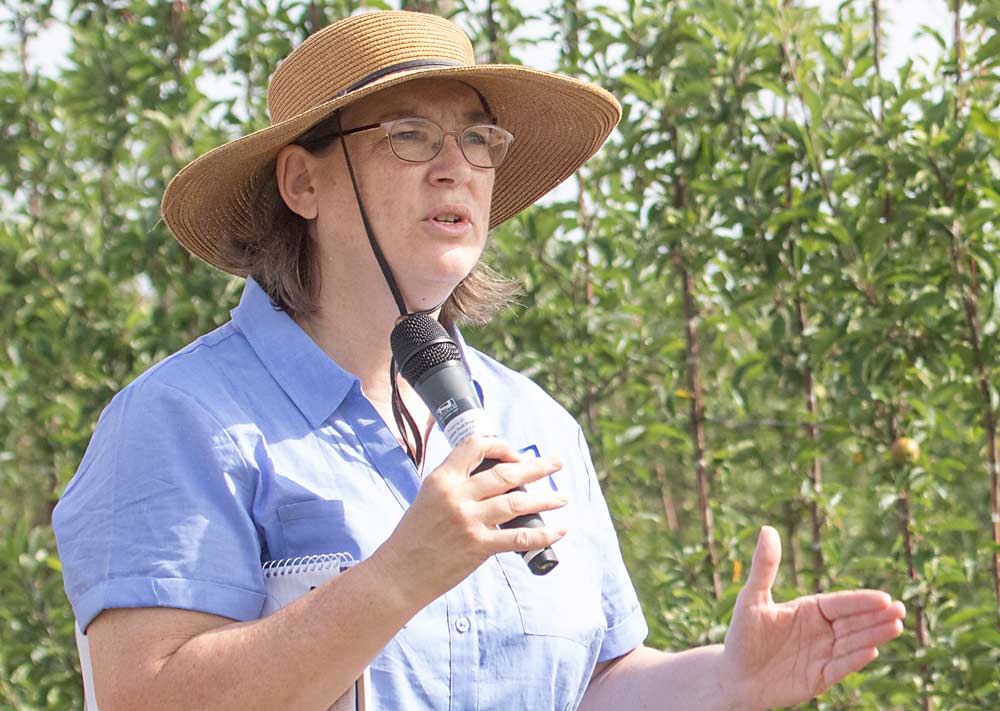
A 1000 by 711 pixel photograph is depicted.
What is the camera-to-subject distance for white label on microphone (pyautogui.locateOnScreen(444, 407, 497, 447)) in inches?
69.1

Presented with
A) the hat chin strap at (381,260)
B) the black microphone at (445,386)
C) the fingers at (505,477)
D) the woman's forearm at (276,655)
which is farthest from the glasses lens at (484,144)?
the woman's forearm at (276,655)

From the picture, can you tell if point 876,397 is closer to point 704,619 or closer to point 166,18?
point 704,619

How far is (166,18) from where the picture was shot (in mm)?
5047

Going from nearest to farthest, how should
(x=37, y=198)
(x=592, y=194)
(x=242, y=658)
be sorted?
1. (x=242, y=658)
2. (x=592, y=194)
3. (x=37, y=198)

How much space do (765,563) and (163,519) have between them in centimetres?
89

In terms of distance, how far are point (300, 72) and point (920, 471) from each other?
247 centimetres

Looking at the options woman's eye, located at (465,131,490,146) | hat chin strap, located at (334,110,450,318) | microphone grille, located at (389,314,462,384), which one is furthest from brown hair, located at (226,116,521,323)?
microphone grille, located at (389,314,462,384)

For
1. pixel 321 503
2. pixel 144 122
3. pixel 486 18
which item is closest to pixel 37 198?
pixel 144 122

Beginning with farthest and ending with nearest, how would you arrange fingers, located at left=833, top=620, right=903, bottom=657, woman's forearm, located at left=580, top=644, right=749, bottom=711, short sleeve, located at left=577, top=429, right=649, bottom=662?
short sleeve, located at left=577, top=429, right=649, bottom=662
woman's forearm, located at left=580, top=644, right=749, bottom=711
fingers, located at left=833, top=620, right=903, bottom=657

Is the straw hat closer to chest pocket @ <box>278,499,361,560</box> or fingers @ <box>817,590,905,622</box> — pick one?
chest pocket @ <box>278,499,361,560</box>

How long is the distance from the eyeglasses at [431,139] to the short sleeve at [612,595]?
638mm

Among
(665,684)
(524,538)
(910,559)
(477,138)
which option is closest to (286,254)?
(477,138)

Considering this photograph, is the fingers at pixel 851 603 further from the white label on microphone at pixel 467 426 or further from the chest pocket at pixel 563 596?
the white label on microphone at pixel 467 426

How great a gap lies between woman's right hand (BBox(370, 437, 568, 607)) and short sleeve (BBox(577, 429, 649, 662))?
0.73 meters
